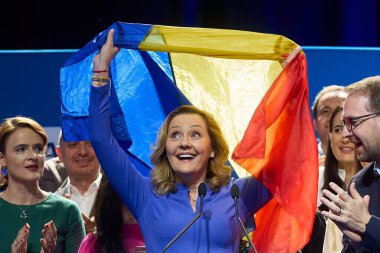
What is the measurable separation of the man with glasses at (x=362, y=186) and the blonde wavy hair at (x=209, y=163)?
0.48 metres

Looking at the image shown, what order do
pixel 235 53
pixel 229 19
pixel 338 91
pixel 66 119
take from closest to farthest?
pixel 235 53, pixel 66 119, pixel 338 91, pixel 229 19

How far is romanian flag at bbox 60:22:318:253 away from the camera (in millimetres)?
3793

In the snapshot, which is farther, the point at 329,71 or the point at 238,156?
the point at 329,71

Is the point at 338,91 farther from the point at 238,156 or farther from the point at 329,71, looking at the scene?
the point at 238,156

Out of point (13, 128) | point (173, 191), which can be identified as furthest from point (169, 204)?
point (13, 128)

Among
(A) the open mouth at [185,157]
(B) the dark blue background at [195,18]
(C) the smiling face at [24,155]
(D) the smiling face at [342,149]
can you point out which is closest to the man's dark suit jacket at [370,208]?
(A) the open mouth at [185,157]

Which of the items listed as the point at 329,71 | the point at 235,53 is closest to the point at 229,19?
the point at 329,71

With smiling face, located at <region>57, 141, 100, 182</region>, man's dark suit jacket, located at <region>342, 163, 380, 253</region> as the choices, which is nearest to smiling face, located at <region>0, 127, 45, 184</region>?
smiling face, located at <region>57, 141, 100, 182</region>

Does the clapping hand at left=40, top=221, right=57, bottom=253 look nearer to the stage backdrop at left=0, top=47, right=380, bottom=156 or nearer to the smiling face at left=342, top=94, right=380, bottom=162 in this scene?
the smiling face at left=342, top=94, right=380, bottom=162

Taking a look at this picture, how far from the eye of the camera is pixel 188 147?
382 cm

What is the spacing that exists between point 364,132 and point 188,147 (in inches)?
29.4

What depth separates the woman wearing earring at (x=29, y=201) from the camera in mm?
4465

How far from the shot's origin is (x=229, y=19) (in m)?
7.48

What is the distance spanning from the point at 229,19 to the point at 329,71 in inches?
74.9
